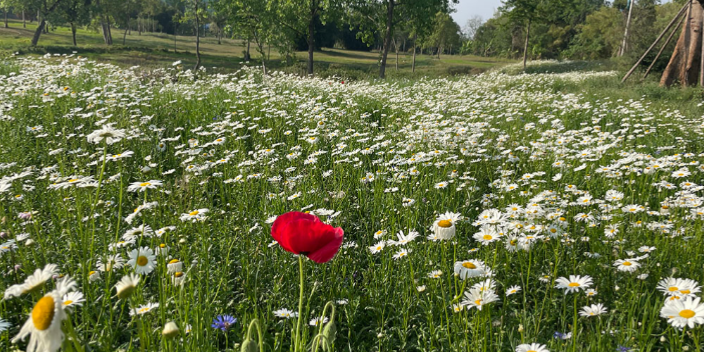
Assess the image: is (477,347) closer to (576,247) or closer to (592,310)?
(592,310)

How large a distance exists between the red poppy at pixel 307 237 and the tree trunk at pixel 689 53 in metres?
13.3

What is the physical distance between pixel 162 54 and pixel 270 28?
18.9 metres

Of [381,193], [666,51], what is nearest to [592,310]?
[381,193]

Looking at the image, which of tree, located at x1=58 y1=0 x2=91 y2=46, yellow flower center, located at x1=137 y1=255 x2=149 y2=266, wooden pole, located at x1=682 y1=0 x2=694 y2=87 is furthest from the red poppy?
tree, located at x1=58 y1=0 x2=91 y2=46

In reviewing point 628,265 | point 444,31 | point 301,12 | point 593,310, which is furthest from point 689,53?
point 444,31

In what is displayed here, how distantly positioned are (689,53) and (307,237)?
1398 centimetres

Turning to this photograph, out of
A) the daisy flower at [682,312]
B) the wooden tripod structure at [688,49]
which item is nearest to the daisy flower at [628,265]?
the daisy flower at [682,312]

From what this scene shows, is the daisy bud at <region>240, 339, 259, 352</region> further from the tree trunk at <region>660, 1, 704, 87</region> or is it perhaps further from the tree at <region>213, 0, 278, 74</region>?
the tree at <region>213, 0, 278, 74</region>

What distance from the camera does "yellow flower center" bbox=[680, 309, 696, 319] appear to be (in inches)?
50.9

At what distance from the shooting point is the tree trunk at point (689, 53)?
10.6 m

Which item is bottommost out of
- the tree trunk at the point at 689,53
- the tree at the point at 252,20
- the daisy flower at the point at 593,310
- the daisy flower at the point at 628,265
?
the daisy flower at the point at 593,310

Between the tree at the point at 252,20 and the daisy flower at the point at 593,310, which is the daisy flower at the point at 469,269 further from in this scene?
the tree at the point at 252,20

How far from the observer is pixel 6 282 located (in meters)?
2.04

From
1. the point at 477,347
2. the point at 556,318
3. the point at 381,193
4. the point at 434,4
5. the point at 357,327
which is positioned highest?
the point at 434,4
